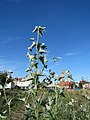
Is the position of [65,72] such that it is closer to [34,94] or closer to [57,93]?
[57,93]

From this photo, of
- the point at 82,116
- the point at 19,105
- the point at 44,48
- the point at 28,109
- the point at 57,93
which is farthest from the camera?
the point at 19,105

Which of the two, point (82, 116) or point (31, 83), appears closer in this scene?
point (31, 83)

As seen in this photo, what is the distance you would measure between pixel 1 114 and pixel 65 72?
2.83 feet

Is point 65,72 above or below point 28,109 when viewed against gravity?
above

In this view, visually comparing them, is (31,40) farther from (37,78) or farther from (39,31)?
(37,78)

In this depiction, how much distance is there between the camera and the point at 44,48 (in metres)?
2.37

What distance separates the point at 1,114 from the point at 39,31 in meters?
1.08

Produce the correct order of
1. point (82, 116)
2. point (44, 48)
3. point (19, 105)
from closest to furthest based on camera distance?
point (44, 48), point (82, 116), point (19, 105)

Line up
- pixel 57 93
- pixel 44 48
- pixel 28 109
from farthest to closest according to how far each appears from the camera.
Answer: pixel 57 93 < pixel 28 109 < pixel 44 48

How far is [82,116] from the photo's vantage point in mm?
5457

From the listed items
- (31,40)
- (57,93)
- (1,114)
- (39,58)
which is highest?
(31,40)

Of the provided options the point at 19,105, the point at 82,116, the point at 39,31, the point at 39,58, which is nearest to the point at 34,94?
the point at 39,58

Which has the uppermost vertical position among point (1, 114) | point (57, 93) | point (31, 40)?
point (31, 40)

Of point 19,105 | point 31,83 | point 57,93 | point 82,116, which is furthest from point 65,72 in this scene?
point 19,105
